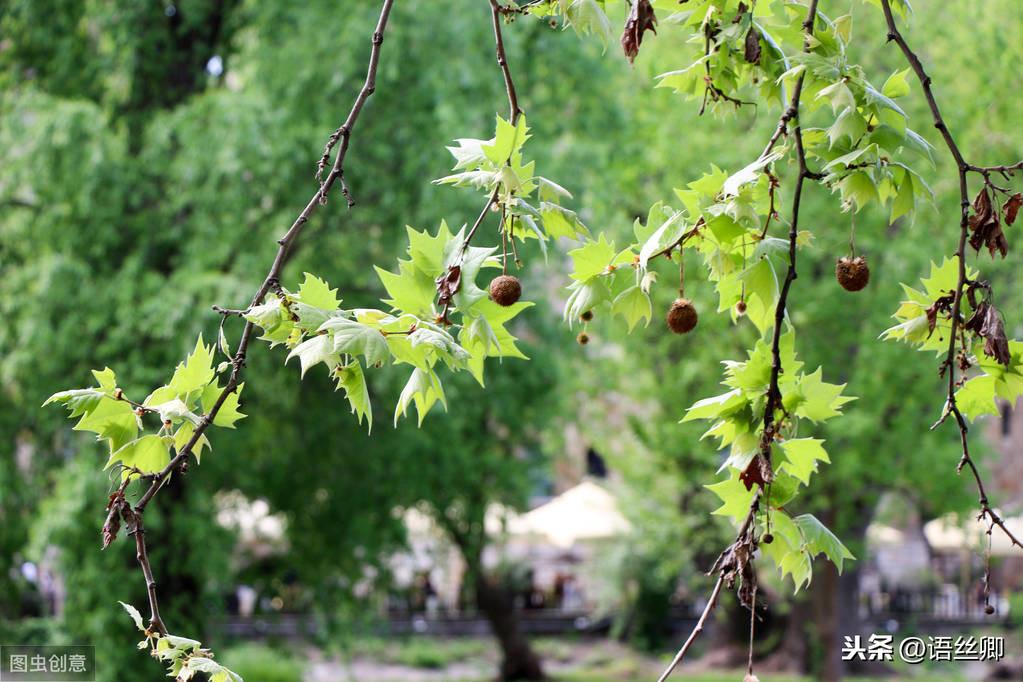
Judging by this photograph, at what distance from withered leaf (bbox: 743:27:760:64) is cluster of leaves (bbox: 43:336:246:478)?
1.20 metres

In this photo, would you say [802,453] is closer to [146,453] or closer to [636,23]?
[636,23]

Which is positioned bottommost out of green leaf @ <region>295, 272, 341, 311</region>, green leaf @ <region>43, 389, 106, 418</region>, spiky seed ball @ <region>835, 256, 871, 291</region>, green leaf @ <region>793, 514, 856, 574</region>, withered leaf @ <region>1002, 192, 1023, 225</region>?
green leaf @ <region>793, 514, 856, 574</region>

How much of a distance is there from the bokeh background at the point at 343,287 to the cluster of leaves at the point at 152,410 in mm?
5790

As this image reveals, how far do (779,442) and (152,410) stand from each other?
47.5 inches

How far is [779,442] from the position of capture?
8.22 feet

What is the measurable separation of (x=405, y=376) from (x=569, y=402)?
4672 mm

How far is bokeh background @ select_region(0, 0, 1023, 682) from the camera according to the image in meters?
9.69

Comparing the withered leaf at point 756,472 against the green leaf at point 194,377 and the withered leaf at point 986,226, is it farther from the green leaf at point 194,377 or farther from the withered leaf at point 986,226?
the green leaf at point 194,377

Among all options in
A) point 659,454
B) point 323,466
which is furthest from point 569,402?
point 323,466

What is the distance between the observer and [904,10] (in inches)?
107

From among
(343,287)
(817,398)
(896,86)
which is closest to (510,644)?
(343,287)

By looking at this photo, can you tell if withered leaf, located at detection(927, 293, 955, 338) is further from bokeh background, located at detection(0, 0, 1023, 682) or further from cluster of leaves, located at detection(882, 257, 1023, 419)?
bokeh background, located at detection(0, 0, 1023, 682)

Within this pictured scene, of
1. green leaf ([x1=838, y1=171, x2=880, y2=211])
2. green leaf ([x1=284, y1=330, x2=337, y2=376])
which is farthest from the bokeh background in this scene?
green leaf ([x1=838, y1=171, x2=880, y2=211])

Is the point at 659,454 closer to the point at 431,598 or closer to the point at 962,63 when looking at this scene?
the point at 962,63
